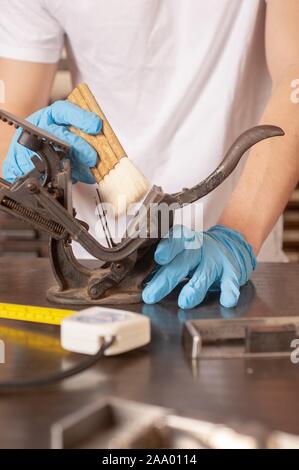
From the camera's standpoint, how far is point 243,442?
62cm

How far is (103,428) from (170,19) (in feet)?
4.41

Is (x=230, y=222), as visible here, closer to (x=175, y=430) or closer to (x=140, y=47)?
(x=140, y=47)

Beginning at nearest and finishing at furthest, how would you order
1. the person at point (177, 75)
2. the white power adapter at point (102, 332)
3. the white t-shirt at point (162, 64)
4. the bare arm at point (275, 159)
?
the white power adapter at point (102, 332), the bare arm at point (275, 159), the person at point (177, 75), the white t-shirt at point (162, 64)

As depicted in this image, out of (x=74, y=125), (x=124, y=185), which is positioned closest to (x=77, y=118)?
(x=74, y=125)

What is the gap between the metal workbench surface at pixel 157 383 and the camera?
666mm

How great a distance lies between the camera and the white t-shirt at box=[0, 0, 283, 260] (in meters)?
1.74

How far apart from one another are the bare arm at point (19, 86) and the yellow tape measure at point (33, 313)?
90 cm

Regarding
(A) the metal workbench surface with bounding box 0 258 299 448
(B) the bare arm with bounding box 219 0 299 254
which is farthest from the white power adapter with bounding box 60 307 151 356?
(B) the bare arm with bounding box 219 0 299 254

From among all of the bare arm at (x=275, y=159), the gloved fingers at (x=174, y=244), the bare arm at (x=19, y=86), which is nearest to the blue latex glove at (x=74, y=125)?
the gloved fingers at (x=174, y=244)

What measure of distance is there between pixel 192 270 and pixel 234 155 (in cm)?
24

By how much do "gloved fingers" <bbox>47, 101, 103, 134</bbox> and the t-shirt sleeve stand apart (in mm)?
737

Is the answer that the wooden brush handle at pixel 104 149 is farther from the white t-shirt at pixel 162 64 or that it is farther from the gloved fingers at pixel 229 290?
the white t-shirt at pixel 162 64

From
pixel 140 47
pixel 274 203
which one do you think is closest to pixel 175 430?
pixel 274 203
